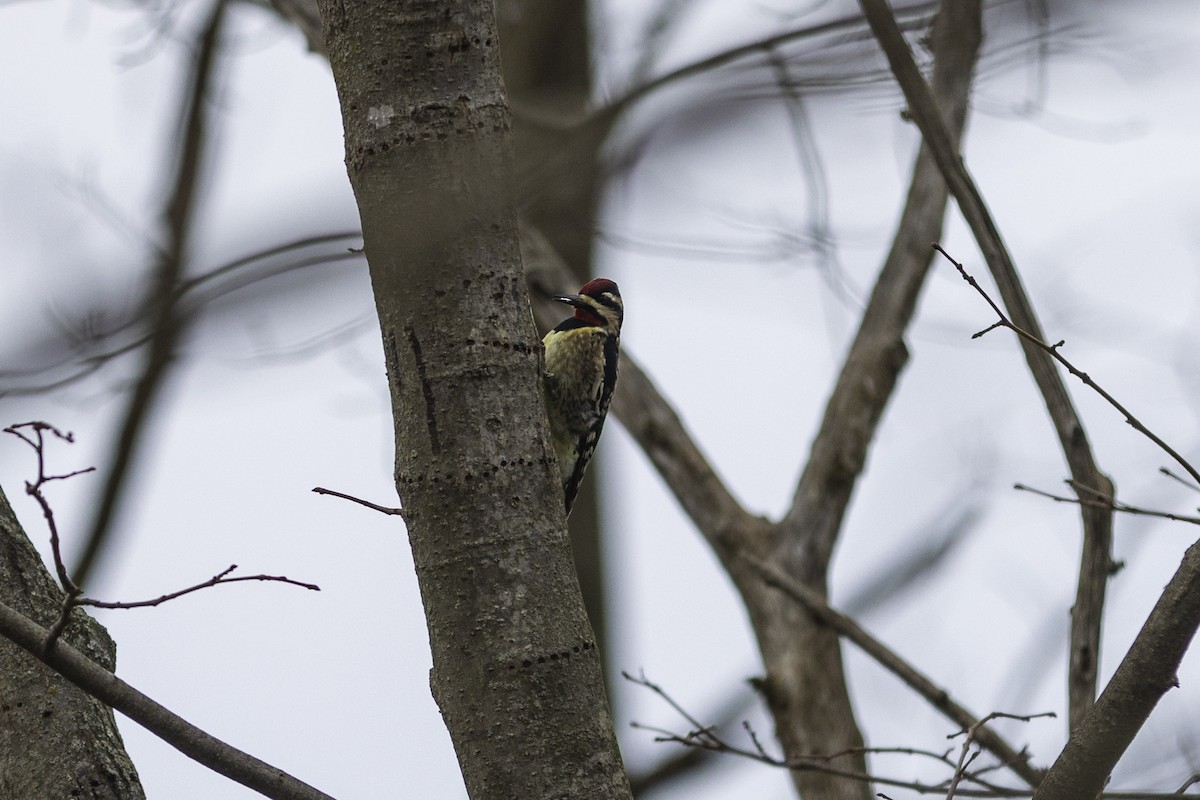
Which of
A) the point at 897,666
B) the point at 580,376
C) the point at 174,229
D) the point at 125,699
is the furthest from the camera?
the point at 174,229

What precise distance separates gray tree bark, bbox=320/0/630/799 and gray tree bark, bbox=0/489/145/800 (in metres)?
0.59

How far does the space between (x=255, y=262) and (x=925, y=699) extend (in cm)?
228

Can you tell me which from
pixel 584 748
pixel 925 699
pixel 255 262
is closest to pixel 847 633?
pixel 925 699

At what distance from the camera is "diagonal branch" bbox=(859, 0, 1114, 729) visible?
3.02 m

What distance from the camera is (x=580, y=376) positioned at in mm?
4559

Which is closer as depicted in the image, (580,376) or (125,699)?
(125,699)

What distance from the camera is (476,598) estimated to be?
2.10 meters

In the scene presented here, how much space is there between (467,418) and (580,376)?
2.42m

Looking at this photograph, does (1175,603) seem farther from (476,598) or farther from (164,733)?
(164,733)

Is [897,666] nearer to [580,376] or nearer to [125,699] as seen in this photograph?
[580,376]

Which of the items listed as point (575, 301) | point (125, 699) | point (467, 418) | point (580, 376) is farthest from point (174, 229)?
point (125, 699)

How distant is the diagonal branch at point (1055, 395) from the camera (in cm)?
302

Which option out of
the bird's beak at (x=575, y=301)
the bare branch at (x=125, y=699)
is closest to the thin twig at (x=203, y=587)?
the bare branch at (x=125, y=699)

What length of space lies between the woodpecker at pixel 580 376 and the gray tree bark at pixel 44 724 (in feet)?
7.72
